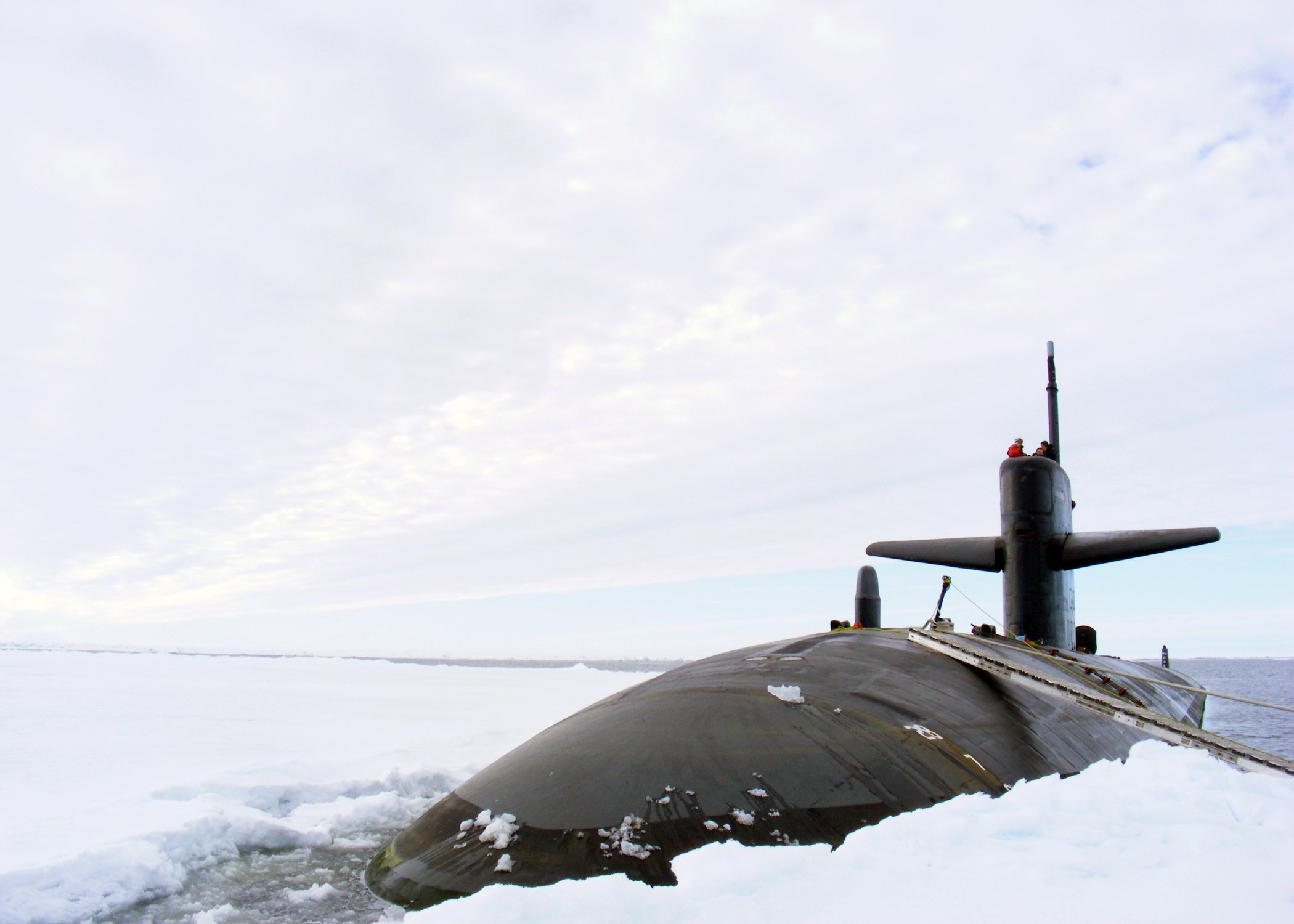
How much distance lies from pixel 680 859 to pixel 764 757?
113 cm

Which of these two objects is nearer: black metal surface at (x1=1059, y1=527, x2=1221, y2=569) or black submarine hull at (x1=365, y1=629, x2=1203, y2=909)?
black submarine hull at (x1=365, y1=629, x2=1203, y2=909)

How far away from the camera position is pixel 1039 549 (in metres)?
12.1

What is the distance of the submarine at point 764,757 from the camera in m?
4.39

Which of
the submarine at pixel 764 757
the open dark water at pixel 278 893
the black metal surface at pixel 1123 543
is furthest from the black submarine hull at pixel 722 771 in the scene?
the black metal surface at pixel 1123 543

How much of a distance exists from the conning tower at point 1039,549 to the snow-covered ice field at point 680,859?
583 cm

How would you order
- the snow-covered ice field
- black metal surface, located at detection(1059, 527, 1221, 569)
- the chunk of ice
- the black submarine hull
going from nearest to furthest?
1. the snow-covered ice field
2. the black submarine hull
3. the chunk of ice
4. black metal surface, located at detection(1059, 527, 1221, 569)

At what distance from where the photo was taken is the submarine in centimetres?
439

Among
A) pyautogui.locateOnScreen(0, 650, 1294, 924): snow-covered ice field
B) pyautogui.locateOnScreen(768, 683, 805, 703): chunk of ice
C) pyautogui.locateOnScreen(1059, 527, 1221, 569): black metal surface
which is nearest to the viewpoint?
pyautogui.locateOnScreen(0, 650, 1294, 924): snow-covered ice field

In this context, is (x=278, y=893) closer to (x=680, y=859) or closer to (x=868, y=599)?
(x=680, y=859)

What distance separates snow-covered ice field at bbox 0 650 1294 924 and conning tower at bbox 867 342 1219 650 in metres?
5.83

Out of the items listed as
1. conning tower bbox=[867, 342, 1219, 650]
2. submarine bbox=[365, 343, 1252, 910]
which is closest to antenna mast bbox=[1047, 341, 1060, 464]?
conning tower bbox=[867, 342, 1219, 650]

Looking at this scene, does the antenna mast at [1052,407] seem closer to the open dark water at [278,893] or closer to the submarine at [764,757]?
the submarine at [764,757]

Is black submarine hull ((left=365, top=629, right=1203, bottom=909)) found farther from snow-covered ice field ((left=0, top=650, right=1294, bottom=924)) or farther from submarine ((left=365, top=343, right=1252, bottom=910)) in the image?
snow-covered ice field ((left=0, top=650, right=1294, bottom=924))

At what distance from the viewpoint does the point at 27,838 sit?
5.77 metres
